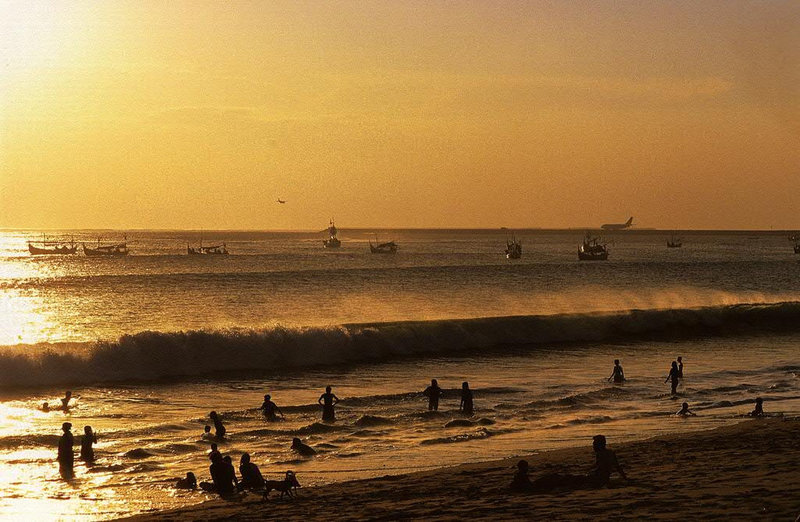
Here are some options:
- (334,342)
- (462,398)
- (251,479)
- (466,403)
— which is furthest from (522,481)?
(334,342)

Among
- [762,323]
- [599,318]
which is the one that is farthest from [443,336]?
[762,323]

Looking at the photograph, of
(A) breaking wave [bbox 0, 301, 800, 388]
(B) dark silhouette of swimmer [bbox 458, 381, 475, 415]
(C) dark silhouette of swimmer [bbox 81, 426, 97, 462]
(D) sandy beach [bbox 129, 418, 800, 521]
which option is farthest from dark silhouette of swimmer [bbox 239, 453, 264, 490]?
(A) breaking wave [bbox 0, 301, 800, 388]

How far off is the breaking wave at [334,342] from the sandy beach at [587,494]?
22.6 metres

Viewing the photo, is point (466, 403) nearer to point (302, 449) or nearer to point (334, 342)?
point (302, 449)

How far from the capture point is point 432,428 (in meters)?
25.5

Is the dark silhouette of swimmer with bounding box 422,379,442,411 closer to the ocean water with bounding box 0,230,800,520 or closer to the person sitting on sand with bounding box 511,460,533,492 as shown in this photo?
the ocean water with bounding box 0,230,800,520

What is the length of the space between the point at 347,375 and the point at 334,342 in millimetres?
7454

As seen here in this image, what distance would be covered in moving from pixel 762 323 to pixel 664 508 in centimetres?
5075

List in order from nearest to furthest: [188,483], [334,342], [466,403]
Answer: [188,483] < [466,403] < [334,342]

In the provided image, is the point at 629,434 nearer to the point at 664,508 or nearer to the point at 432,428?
the point at 432,428

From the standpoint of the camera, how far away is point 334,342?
153 ft

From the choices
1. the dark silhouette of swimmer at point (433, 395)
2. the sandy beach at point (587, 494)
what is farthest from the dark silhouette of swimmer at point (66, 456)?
the dark silhouette of swimmer at point (433, 395)

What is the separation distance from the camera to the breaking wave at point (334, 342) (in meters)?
38.3

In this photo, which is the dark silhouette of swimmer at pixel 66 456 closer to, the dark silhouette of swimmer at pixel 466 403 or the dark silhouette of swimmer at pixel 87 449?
the dark silhouette of swimmer at pixel 87 449
